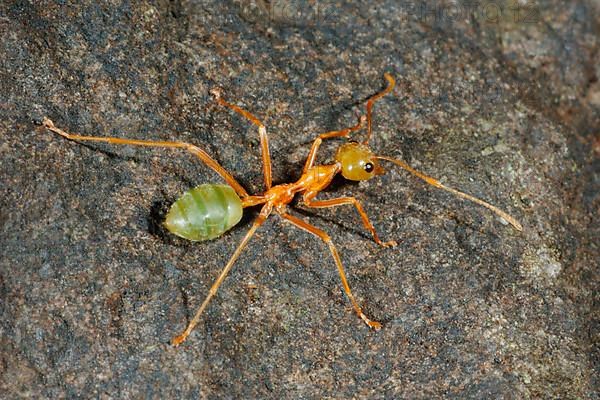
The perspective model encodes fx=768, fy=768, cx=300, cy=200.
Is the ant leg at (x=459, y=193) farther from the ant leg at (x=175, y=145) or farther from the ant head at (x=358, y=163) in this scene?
the ant leg at (x=175, y=145)

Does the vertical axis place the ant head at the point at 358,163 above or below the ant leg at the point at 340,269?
above

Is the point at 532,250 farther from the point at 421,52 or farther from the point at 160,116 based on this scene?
the point at 160,116

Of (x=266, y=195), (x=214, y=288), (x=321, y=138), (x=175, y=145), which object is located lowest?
(x=214, y=288)

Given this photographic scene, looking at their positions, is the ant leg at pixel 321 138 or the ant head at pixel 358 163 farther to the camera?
the ant leg at pixel 321 138

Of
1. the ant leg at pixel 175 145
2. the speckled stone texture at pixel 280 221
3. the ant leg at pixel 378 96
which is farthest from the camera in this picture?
the ant leg at pixel 378 96

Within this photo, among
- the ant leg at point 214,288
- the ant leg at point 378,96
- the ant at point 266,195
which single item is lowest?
the ant leg at point 214,288

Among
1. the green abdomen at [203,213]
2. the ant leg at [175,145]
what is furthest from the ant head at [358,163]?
the green abdomen at [203,213]

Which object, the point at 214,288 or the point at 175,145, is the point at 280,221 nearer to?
the point at 214,288

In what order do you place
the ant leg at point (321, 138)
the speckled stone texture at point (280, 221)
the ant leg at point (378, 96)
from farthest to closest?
the ant leg at point (378, 96) → the ant leg at point (321, 138) → the speckled stone texture at point (280, 221)

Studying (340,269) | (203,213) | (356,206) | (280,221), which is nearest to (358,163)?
(356,206)
